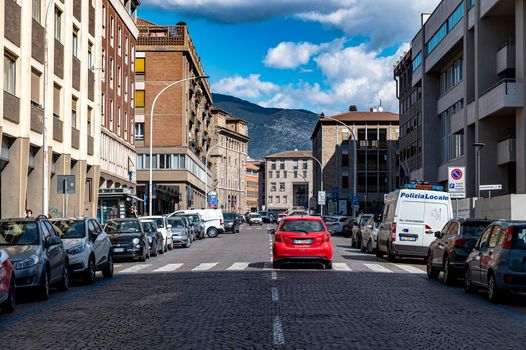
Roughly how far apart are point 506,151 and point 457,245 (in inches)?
1004

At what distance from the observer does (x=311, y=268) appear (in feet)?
78.2

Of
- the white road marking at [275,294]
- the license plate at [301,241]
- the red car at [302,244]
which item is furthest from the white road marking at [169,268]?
the white road marking at [275,294]

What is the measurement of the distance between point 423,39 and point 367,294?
166 feet

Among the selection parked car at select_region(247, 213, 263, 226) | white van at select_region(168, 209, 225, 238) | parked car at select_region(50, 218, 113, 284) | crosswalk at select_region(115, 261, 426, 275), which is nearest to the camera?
parked car at select_region(50, 218, 113, 284)

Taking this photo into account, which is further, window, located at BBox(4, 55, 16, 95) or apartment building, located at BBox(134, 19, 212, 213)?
apartment building, located at BBox(134, 19, 212, 213)

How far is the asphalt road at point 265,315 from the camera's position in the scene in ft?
32.1

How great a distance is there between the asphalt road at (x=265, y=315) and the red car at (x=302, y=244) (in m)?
1.59

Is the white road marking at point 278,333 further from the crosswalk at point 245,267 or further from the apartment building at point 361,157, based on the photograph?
the apartment building at point 361,157

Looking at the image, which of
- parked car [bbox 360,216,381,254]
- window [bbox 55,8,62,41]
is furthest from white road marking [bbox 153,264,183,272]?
window [bbox 55,8,62,41]

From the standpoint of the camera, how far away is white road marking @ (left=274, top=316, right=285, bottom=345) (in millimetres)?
9602

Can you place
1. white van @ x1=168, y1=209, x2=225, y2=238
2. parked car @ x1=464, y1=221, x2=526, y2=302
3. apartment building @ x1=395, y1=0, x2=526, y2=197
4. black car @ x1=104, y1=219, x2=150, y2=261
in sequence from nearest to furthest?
parked car @ x1=464, y1=221, x2=526, y2=302 → black car @ x1=104, y1=219, x2=150, y2=261 → apartment building @ x1=395, y1=0, x2=526, y2=197 → white van @ x1=168, y1=209, x2=225, y2=238

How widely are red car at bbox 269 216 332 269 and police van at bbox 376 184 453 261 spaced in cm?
453

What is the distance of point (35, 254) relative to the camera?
15.0 metres

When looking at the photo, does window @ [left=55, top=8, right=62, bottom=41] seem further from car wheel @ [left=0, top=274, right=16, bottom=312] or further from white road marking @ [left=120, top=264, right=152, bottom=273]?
car wheel @ [left=0, top=274, right=16, bottom=312]
